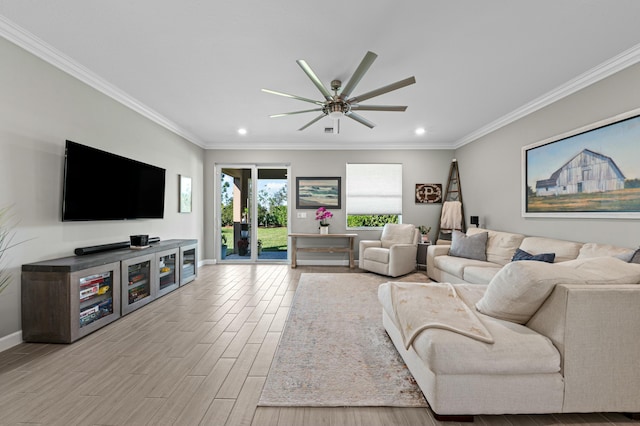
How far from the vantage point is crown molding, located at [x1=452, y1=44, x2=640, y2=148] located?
2.59 m

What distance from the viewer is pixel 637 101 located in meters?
2.58

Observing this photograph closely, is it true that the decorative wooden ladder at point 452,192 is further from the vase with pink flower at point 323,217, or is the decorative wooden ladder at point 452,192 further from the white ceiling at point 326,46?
the vase with pink flower at point 323,217

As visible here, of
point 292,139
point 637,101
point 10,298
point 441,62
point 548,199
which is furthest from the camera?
point 292,139

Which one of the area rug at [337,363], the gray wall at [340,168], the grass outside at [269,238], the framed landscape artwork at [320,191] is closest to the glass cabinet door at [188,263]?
the gray wall at [340,168]

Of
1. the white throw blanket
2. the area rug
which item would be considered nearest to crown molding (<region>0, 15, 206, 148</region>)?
A: the area rug

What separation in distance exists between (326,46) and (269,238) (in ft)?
14.8

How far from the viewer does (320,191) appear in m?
6.12

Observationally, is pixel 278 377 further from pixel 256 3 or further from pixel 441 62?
pixel 441 62

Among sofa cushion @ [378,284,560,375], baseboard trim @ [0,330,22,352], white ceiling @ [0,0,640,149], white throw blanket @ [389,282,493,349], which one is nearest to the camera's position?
sofa cushion @ [378,284,560,375]

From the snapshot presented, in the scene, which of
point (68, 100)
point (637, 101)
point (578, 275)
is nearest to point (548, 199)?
point (637, 101)

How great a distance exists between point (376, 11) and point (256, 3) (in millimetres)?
882

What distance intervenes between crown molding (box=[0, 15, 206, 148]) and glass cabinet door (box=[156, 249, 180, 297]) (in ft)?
6.77

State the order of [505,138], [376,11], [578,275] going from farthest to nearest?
[505,138], [376,11], [578,275]

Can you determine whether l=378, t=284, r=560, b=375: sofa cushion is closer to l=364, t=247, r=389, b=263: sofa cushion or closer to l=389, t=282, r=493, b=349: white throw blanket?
l=389, t=282, r=493, b=349: white throw blanket
